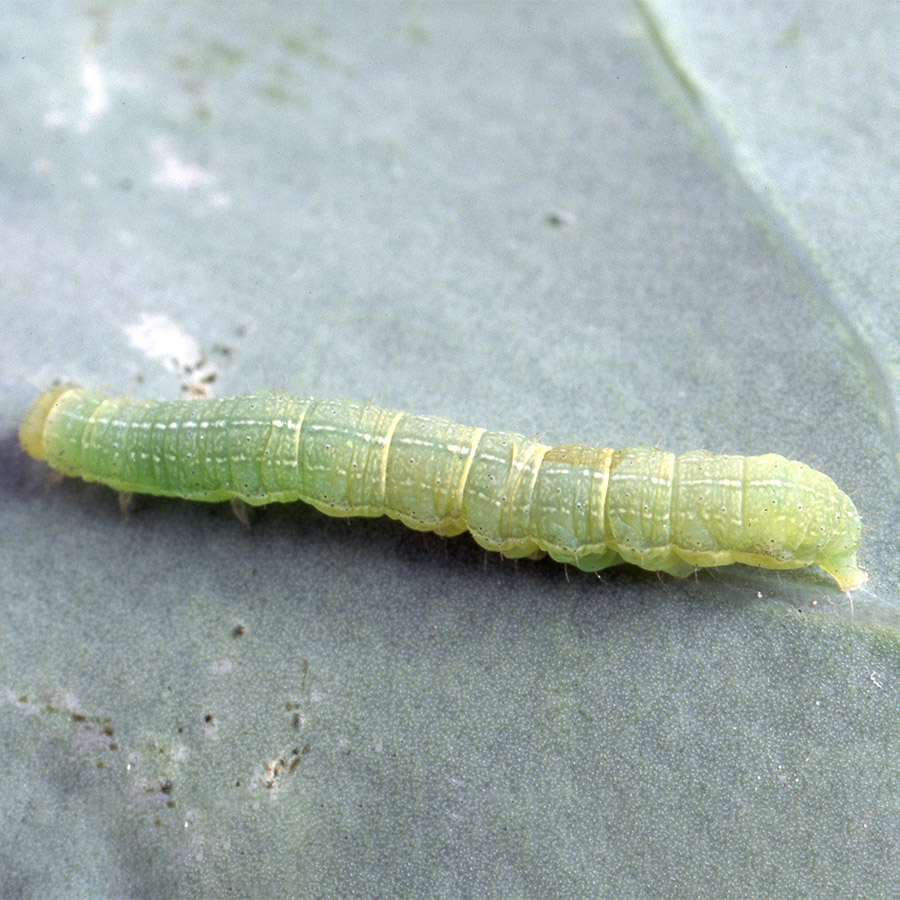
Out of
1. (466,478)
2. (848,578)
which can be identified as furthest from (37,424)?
(848,578)

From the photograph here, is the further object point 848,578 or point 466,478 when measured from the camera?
point 466,478

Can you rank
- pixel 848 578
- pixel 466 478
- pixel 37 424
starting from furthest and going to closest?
pixel 37 424 → pixel 466 478 → pixel 848 578

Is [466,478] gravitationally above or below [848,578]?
below

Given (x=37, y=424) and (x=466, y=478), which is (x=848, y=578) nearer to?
(x=466, y=478)

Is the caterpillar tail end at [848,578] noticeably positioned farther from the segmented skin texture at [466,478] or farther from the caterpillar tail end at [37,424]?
the caterpillar tail end at [37,424]

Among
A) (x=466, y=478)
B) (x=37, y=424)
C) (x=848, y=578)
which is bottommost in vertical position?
(x=37, y=424)

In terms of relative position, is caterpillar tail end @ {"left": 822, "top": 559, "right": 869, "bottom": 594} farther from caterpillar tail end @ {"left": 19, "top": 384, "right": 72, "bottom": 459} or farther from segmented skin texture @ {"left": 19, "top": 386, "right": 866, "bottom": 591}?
caterpillar tail end @ {"left": 19, "top": 384, "right": 72, "bottom": 459}

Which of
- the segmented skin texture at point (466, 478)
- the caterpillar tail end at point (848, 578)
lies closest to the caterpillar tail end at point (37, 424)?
the segmented skin texture at point (466, 478)
